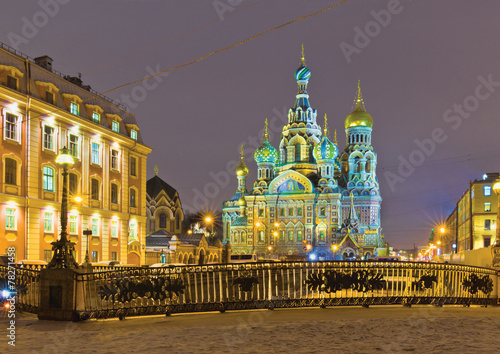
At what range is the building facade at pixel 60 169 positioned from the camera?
2927 cm

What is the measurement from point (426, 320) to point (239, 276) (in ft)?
16.9

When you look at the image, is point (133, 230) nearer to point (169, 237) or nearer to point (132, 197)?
point (132, 197)

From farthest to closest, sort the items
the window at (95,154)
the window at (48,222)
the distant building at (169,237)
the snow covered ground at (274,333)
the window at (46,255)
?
the distant building at (169,237)
the window at (95,154)
the window at (48,222)
the window at (46,255)
the snow covered ground at (274,333)

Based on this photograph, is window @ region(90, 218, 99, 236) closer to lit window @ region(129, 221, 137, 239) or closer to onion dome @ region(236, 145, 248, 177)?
lit window @ region(129, 221, 137, 239)

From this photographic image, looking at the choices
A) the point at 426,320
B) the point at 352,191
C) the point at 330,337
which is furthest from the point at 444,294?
the point at 352,191

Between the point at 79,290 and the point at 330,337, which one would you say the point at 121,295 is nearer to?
the point at 79,290

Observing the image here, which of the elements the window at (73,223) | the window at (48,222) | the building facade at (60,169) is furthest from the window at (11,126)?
the window at (73,223)

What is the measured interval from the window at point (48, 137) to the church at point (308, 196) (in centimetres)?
5579

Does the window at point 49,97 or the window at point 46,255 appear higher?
the window at point 49,97

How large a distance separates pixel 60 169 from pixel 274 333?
27227 millimetres

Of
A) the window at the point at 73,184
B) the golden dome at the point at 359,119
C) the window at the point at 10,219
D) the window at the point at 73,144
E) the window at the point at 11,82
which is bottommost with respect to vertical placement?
the window at the point at 10,219

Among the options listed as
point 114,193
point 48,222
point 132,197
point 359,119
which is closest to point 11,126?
point 48,222

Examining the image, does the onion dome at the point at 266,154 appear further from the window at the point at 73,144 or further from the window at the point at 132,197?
the window at the point at 73,144

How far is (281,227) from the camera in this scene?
93.7m
